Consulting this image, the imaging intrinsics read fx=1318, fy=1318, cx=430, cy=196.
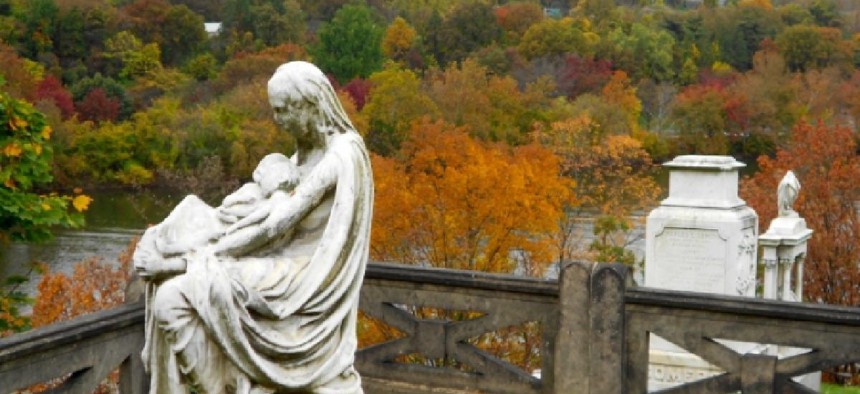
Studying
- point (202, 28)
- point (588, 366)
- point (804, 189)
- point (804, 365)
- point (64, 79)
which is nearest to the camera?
point (804, 365)

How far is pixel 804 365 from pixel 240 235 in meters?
3.07

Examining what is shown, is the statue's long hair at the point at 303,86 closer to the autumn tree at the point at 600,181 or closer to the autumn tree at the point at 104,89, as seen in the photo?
the autumn tree at the point at 600,181

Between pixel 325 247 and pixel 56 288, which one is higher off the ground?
pixel 325 247

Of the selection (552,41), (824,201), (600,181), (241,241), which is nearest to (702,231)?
(241,241)

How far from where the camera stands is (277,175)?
5.61 metres

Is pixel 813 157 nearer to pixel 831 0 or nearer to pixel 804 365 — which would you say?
pixel 804 365

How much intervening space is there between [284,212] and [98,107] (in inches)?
2480

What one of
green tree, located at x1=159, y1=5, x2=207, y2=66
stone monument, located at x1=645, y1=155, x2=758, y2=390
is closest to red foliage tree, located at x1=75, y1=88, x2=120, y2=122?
green tree, located at x1=159, y1=5, x2=207, y2=66

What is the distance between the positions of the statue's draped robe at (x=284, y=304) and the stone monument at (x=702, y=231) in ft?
32.9

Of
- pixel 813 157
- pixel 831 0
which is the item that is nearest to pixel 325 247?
pixel 813 157

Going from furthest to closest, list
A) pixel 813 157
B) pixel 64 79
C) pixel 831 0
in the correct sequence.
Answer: pixel 831 0 → pixel 64 79 → pixel 813 157

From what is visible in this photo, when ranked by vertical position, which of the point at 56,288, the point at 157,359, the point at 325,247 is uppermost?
the point at 325,247

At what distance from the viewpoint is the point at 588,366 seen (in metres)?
7.26

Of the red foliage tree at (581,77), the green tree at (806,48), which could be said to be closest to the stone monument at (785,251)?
the red foliage tree at (581,77)
